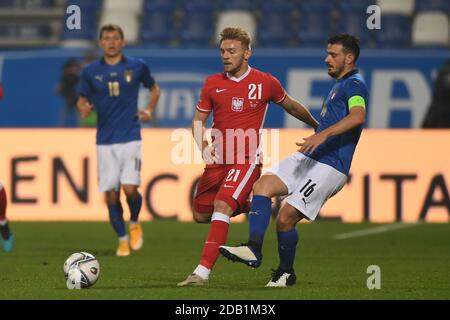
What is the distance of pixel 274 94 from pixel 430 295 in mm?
1828

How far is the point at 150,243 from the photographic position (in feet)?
41.0

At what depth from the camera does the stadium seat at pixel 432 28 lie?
18984mm

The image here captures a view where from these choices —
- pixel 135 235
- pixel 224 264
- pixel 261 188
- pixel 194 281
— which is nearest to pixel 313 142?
pixel 261 188

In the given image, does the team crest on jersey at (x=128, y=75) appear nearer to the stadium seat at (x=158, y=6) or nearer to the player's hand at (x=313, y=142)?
the player's hand at (x=313, y=142)

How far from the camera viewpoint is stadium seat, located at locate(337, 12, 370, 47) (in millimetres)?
19250

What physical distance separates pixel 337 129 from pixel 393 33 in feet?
39.5

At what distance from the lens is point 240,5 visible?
19688 millimetres

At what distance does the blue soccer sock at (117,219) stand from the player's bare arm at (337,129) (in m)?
3.74

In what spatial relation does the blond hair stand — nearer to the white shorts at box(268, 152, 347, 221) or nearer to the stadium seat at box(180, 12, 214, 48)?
the white shorts at box(268, 152, 347, 221)

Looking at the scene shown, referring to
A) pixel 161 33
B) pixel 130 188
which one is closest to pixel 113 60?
pixel 130 188

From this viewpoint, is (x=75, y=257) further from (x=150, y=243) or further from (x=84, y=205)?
(x=84, y=205)

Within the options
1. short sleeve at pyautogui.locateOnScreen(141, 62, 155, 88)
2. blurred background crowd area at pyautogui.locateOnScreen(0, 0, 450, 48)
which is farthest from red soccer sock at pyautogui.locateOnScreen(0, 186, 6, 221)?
blurred background crowd area at pyautogui.locateOnScreen(0, 0, 450, 48)

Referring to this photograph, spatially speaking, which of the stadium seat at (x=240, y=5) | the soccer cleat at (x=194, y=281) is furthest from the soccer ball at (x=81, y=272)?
the stadium seat at (x=240, y=5)

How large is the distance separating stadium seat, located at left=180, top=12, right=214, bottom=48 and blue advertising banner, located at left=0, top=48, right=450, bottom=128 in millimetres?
1734
